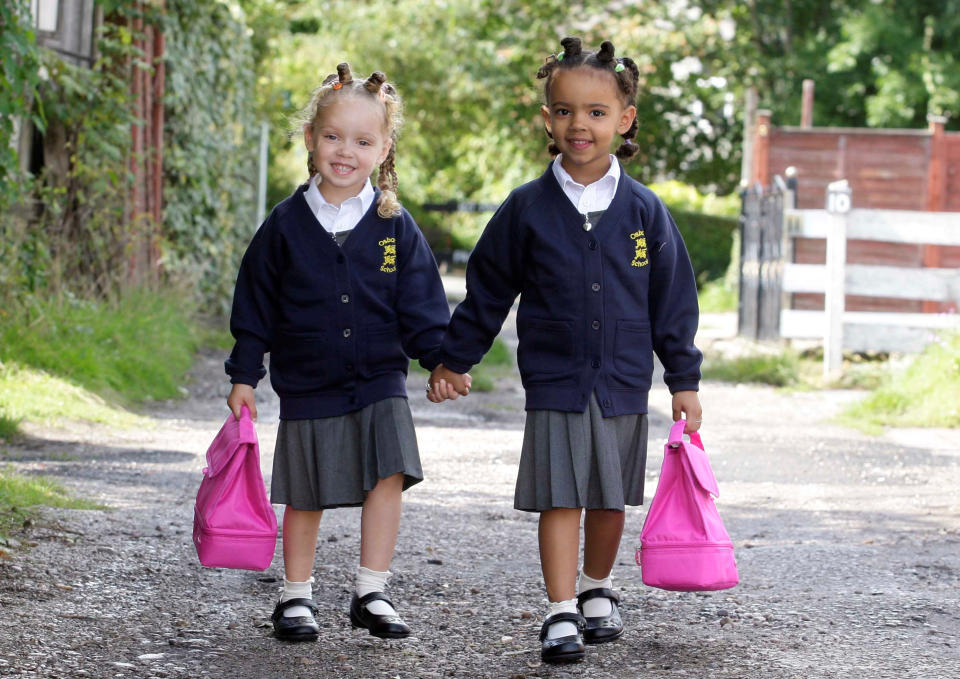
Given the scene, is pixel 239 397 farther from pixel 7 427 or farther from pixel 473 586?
pixel 7 427

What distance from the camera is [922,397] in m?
8.29

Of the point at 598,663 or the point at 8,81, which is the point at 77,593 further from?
the point at 8,81

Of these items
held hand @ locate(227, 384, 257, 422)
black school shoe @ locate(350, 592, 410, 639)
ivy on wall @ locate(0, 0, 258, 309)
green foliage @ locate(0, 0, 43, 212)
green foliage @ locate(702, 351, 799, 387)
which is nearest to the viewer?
black school shoe @ locate(350, 592, 410, 639)

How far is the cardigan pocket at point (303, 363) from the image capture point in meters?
3.57

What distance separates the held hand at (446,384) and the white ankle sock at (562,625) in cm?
58

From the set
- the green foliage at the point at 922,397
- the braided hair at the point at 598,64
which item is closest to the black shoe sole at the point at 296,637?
the braided hair at the point at 598,64

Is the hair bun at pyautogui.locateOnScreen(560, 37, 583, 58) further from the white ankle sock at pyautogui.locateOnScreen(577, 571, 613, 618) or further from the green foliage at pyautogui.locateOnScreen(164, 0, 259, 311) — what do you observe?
the green foliage at pyautogui.locateOnScreen(164, 0, 259, 311)

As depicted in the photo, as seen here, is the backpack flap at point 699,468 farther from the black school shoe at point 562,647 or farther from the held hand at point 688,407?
the black school shoe at point 562,647

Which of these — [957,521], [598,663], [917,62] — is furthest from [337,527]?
[917,62]

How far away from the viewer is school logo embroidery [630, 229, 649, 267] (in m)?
3.53

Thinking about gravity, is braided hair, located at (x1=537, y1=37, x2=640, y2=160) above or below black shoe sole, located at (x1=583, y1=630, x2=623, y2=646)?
above

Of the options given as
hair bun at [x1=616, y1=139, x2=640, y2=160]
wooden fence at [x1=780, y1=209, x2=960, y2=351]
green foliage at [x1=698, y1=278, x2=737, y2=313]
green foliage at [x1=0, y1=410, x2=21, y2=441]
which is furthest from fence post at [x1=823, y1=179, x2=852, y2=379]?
green foliage at [x1=698, y1=278, x2=737, y2=313]

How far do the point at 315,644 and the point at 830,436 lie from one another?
15.6 ft

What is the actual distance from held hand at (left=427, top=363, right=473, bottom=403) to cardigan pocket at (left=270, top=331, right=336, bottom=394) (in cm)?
26
